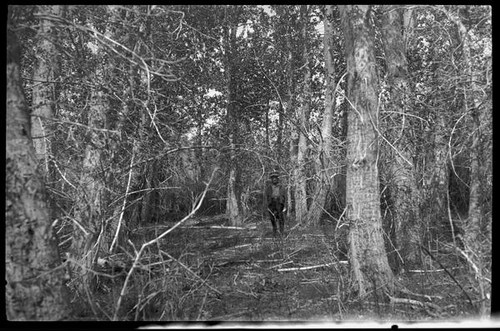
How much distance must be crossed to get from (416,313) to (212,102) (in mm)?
10838

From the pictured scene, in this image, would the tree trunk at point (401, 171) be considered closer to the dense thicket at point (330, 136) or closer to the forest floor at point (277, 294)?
the dense thicket at point (330, 136)

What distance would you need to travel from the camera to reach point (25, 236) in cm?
365

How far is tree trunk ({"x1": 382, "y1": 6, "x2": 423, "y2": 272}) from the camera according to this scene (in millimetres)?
6957

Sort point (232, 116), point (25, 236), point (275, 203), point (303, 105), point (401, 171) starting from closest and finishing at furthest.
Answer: point (25, 236), point (401, 171), point (275, 203), point (232, 116), point (303, 105)

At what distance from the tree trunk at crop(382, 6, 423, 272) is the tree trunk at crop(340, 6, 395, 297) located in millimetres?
1627

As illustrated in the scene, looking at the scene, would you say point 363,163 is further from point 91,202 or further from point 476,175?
point 91,202

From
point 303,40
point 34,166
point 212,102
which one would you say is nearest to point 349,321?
point 34,166

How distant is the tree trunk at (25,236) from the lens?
3.66m

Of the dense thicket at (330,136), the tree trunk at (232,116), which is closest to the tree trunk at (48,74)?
the dense thicket at (330,136)

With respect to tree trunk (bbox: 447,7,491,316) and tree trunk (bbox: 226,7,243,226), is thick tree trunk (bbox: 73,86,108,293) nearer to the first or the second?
tree trunk (bbox: 447,7,491,316)

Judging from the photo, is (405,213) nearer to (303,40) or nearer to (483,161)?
(483,161)

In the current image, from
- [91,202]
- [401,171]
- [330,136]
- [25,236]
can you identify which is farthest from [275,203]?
[25,236]

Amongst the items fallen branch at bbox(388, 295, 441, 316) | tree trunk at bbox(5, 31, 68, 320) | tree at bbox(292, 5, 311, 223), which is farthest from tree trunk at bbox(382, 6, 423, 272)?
tree at bbox(292, 5, 311, 223)

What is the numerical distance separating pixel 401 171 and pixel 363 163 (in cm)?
228
